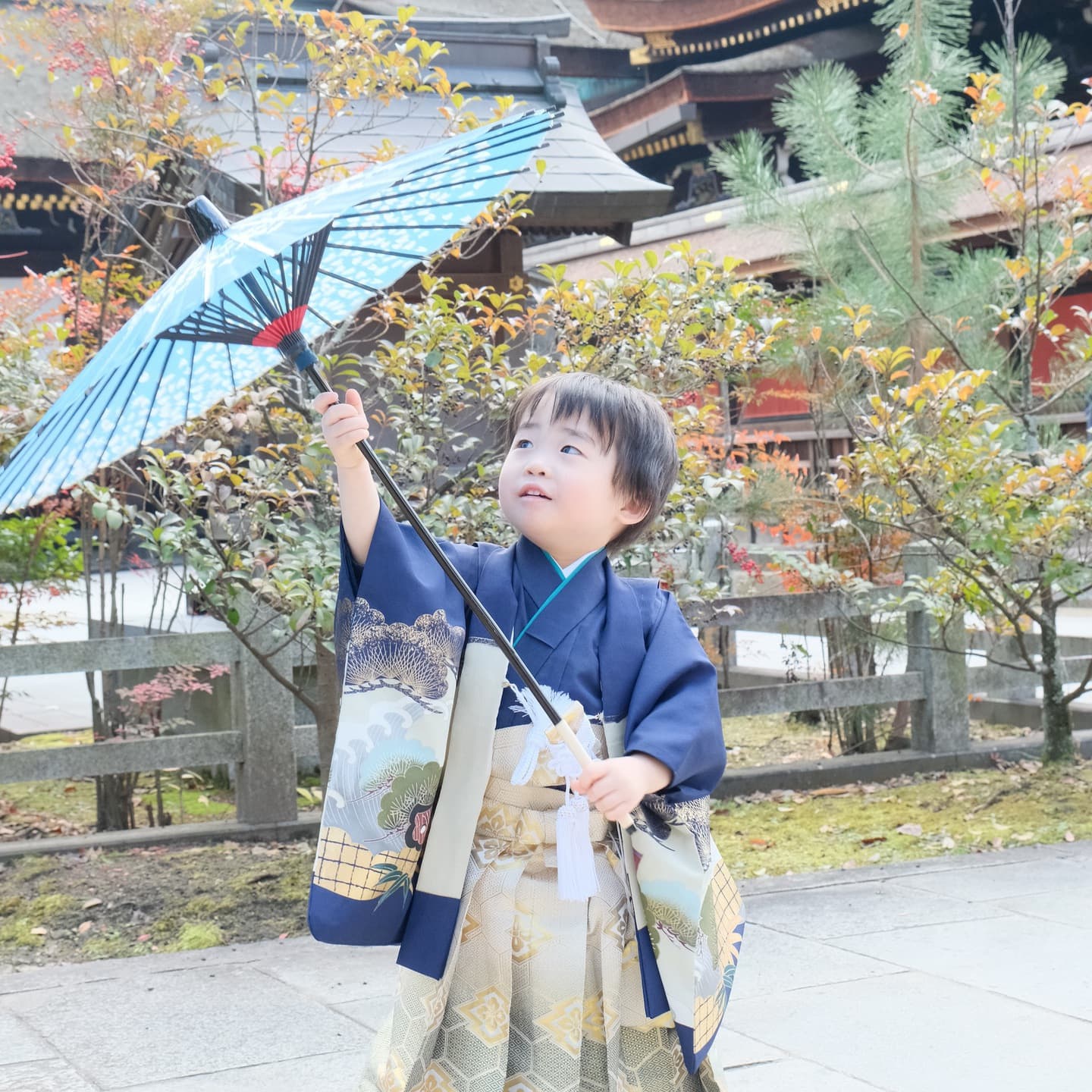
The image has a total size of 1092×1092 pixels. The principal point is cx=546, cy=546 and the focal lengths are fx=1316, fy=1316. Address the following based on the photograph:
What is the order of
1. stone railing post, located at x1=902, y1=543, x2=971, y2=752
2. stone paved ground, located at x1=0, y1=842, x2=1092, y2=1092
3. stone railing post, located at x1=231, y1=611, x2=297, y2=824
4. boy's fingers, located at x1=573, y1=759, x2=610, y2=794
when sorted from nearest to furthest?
boy's fingers, located at x1=573, y1=759, x2=610, y2=794, stone paved ground, located at x1=0, y1=842, x2=1092, y2=1092, stone railing post, located at x1=231, y1=611, x2=297, y2=824, stone railing post, located at x1=902, y1=543, x2=971, y2=752

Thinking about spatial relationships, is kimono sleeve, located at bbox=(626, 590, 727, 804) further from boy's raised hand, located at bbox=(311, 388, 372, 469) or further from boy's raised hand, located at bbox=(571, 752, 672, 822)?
boy's raised hand, located at bbox=(311, 388, 372, 469)

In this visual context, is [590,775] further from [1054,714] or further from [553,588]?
[1054,714]

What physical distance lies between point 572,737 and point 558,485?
0.43m

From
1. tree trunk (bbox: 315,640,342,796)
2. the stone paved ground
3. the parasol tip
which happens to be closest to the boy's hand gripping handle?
the parasol tip

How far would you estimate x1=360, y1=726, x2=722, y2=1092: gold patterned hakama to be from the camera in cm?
203

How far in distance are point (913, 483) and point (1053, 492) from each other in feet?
1.75

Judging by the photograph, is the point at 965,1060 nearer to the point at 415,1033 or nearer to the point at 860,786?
the point at 415,1033

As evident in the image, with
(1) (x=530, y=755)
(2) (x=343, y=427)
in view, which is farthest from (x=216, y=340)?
(1) (x=530, y=755)

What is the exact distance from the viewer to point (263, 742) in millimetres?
4879

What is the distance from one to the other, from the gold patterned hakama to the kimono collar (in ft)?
0.54

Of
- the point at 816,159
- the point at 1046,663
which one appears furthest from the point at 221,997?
the point at 816,159

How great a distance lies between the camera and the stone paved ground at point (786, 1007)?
2.82 metres

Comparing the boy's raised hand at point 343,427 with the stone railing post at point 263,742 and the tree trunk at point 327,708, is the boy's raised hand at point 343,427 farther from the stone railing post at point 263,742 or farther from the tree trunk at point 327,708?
the stone railing post at point 263,742

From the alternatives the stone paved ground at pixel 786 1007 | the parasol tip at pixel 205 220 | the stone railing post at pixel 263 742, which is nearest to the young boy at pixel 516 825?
the parasol tip at pixel 205 220
